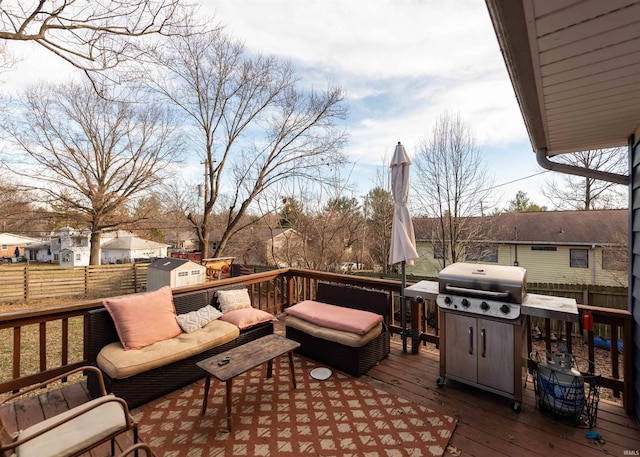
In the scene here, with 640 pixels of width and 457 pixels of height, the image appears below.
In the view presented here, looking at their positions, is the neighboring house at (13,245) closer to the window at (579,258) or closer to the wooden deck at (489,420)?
the wooden deck at (489,420)

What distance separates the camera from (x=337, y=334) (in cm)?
331

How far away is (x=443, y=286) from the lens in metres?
2.94

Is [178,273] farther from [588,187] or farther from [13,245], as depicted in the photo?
[13,245]

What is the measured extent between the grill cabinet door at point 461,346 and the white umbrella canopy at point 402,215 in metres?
0.90

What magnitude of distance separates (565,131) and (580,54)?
158 cm

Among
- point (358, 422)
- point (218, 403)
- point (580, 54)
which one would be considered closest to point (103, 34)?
point (218, 403)

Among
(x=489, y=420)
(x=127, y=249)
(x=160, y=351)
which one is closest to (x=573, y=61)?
(x=489, y=420)

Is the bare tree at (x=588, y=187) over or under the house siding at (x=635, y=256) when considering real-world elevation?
over

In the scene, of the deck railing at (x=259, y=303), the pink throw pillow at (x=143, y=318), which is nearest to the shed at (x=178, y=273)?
the deck railing at (x=259, y=303)

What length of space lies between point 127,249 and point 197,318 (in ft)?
83.9

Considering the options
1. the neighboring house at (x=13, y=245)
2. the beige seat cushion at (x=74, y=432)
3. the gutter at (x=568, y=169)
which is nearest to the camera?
the beige seat cushion at (x=74, y=432)

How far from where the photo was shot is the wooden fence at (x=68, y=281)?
34.8 feet

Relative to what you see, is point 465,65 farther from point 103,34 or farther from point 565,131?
point 103,34

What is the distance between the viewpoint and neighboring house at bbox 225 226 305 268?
9375mm
